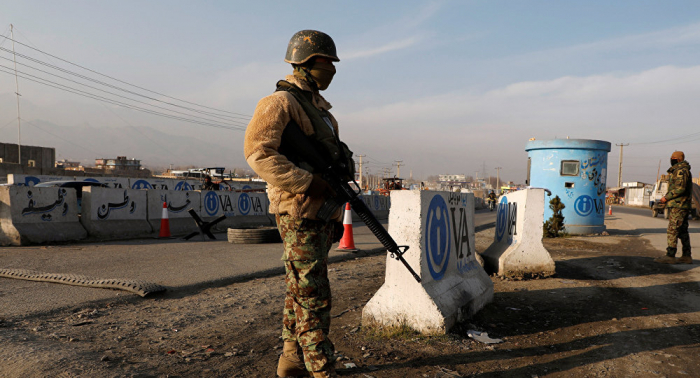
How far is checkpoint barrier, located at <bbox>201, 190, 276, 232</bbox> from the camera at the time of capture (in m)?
12.2

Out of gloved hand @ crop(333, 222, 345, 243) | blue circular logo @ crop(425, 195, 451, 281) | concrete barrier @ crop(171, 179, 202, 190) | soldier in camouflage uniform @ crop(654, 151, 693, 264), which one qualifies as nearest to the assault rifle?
gloved hand @ crop(333, 222, 345, 243)

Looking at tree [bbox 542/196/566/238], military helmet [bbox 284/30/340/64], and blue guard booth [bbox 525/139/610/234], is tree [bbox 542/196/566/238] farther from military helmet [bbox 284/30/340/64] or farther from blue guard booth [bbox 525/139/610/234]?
military helmet [bbox 284/30/340/64]

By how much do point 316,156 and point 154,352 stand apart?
1.77 meters

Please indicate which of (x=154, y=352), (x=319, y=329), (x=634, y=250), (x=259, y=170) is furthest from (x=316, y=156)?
(x=634, y=250)

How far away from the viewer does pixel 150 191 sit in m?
10.8

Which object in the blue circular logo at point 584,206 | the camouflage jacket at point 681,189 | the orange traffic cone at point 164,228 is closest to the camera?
the camouflage jacket at point 681,189

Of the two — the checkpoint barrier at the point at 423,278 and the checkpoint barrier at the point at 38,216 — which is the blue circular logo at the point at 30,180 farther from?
the checkpoint barrier at the point at 423,278

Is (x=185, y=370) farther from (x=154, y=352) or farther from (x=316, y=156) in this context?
(x=316, y=156)

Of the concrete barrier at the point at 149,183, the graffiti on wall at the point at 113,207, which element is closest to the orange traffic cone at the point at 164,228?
the graffiti on wall at the point at 113,207

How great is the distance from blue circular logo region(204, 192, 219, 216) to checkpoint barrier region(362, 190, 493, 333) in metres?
9.23

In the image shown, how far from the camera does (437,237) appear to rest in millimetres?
4055

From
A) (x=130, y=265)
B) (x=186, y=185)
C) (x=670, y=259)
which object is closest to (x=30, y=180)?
(x=186, y=185)

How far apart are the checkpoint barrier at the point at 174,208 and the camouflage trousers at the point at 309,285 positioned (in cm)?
903

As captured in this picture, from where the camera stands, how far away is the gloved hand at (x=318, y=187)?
7.95ft
